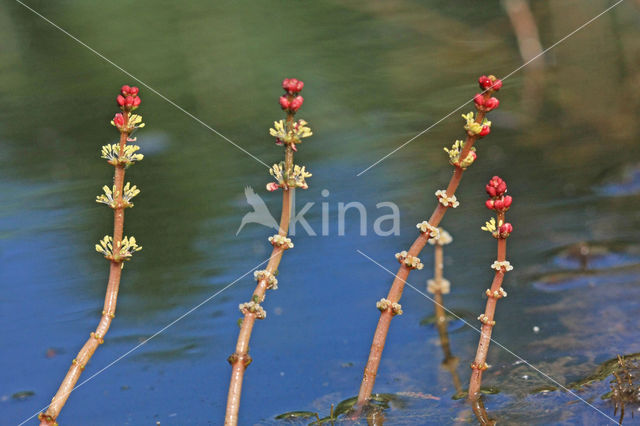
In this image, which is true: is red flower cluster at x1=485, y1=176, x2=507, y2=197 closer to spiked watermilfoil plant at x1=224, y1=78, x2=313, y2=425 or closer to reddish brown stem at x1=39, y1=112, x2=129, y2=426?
spiked watermilfoil plant at x1=224, y1=78, x2=313, y2=425

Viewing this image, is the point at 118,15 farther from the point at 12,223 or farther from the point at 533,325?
the point at 533,325

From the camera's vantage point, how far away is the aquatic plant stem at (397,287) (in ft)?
6.90

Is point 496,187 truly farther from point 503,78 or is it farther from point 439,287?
point 503,78

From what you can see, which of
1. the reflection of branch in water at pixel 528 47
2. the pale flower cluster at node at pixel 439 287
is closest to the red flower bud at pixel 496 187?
the pale flower cluster at node at pixel 439 287

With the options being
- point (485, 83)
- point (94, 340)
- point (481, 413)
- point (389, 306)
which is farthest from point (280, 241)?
point (481, 413)

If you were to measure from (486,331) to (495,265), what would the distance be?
0.23m

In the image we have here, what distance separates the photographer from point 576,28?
6.98 meters

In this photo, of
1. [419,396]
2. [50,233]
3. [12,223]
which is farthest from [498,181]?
[12,223]

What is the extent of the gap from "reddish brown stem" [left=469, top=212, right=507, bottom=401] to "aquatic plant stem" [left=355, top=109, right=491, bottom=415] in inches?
6.2

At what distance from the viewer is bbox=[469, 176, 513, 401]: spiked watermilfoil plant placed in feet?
6.82

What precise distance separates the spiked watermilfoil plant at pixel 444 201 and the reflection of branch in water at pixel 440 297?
1.51ft

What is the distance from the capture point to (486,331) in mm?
2293

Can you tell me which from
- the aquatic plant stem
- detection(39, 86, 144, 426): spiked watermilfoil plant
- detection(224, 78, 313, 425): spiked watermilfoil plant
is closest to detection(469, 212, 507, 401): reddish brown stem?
the aquatic plant stem

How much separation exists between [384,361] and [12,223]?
2325 millimetres
